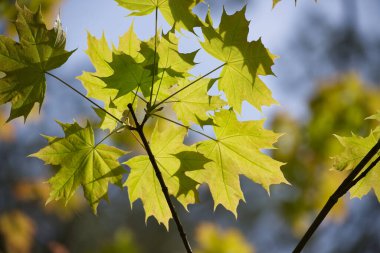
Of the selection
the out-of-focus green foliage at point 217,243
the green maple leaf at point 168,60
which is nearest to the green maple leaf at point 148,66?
the green maple leaf at point 168,60

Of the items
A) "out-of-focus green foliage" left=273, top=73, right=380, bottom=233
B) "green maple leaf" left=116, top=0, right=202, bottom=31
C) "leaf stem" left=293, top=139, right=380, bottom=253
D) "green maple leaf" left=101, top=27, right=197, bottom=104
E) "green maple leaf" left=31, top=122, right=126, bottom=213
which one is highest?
"out-of-focus green foliage" left=273, top=73, right=380, bottom=233

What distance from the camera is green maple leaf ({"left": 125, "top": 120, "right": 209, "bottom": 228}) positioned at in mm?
967

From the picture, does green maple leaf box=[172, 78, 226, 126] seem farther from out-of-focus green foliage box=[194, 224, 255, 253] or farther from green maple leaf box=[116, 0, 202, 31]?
out-of-focus green foliage box=[194, 224, 255, 253]

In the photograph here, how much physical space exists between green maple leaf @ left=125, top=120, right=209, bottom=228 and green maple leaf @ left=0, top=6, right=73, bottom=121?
243 millimetres

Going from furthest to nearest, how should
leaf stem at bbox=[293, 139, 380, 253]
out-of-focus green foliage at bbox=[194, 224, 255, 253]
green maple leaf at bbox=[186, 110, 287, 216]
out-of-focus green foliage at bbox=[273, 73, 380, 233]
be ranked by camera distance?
out-of-focus green foliage at bbox=[273, 73, 380, 233]
out-of-focus green foliage at bbox=[194, 224, 255, 253]
green maple leaf at bbox=[186, 110, 287, 216]
leaf stem at bbox=[293, 139, 380, 253]

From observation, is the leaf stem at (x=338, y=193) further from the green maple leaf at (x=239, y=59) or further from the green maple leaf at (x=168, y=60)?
the green maple leaf at (x=168, y=60)

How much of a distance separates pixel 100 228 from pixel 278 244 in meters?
4.53

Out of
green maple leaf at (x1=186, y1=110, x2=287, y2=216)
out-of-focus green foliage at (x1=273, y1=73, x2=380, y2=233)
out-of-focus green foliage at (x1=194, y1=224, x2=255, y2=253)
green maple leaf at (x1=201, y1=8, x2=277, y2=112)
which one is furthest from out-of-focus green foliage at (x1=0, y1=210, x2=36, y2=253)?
→ green maple leaf at (x1=201, y1=8, x2=277, y2=112)

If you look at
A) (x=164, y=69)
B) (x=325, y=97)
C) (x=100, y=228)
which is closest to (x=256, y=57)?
(x=164, y=69)

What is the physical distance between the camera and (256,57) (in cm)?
95

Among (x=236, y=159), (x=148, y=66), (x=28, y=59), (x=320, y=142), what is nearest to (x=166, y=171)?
(x=236, y=159)

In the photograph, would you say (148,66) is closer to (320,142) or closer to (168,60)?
(168,60)

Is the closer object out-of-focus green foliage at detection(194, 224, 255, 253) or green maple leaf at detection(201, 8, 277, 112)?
green maple leaf at detection(201, 8, 277, 112)

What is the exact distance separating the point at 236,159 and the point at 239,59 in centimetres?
23
